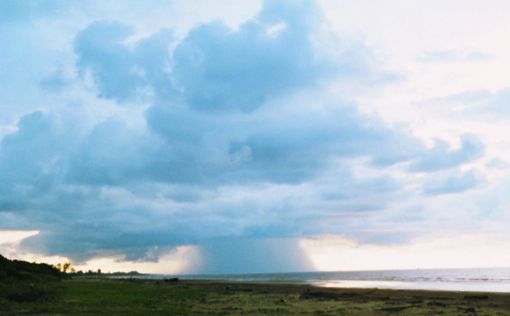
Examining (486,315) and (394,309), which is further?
(394,309)

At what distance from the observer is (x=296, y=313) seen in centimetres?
3709

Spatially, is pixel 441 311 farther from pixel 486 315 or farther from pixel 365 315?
pixel 365 315

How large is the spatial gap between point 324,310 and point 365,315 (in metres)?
4.26

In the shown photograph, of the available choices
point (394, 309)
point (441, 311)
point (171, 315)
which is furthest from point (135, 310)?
point (441, 311)

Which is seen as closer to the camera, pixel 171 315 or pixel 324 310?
pixel 171 315

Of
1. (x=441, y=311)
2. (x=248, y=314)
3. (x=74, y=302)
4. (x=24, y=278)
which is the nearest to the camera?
(x=248, y=314)

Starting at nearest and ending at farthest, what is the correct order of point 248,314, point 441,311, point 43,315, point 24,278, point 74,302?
point 43,315 → point 248,314 → point 441,311 → point 74,302 → point 24,278

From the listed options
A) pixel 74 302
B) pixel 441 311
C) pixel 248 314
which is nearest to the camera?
pixel 248 314

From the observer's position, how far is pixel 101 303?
144ft

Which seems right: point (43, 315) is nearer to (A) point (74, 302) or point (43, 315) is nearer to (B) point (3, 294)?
(A) point (74, 302)

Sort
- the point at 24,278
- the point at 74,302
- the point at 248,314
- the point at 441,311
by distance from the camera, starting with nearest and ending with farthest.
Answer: the point at 248,314 < the point at 441,311 < the point at 74,302 < the point at 24,278

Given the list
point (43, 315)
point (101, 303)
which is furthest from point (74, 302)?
point (43, 315)

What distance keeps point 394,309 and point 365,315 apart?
208 inches

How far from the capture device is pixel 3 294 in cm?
4609
